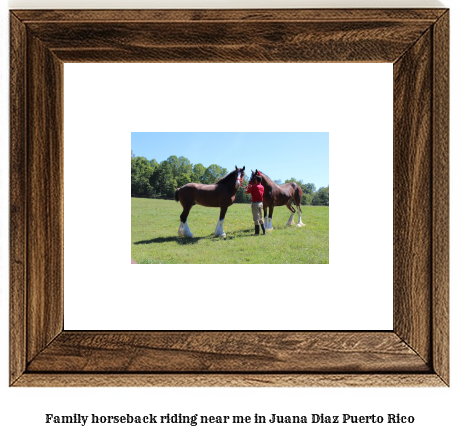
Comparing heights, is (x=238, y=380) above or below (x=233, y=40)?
below

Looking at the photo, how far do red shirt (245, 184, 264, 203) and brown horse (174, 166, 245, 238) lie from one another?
0.18 feet

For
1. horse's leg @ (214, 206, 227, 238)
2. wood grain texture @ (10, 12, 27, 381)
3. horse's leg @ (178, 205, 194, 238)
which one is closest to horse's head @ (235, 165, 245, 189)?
horse's leg @ (214, 206, 227, 238)

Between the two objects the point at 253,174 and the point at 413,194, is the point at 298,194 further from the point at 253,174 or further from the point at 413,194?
the point at 413,194

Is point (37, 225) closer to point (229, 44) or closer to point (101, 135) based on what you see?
point (101, 135)

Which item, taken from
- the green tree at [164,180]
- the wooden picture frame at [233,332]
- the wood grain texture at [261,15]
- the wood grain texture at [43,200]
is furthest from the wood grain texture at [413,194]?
the wood grain texture at [43,200]

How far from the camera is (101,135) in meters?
1.62

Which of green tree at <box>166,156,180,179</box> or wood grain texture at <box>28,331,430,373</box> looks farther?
green tree at <box>166,156,180,179</box>

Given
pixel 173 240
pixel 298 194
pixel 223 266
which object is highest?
pixel 298 194

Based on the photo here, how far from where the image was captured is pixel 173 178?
1705mm

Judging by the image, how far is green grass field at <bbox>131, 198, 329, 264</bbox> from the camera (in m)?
1.66

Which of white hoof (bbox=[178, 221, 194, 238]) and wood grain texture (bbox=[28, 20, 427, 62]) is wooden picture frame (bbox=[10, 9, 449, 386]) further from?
white hoof (bbox=[178, 221, 194, 238])

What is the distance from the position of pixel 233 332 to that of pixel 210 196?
64cm

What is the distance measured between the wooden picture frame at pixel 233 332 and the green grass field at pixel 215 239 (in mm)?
316

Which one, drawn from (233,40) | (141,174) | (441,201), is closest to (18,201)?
(141,174)
